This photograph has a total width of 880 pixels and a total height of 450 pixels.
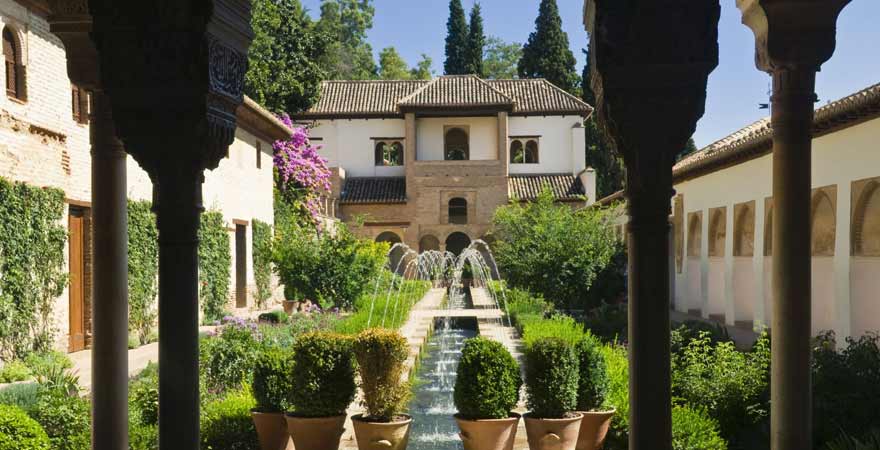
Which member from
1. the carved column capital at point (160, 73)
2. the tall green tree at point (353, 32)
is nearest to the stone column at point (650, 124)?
the carved column capital at point (160, 73)

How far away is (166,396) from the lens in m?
3.42

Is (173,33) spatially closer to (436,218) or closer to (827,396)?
(827,396)

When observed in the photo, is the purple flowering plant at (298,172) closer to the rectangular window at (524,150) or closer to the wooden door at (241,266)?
the wooden door at (241,266)

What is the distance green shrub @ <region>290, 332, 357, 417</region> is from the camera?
20.6 ft

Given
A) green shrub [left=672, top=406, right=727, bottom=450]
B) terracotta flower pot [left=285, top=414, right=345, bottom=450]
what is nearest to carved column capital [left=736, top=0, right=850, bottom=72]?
green shrub [left=672, top=406, right=727, bottom=450]

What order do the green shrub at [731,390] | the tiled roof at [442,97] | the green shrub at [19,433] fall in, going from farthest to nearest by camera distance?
the tiled roof at [442,97] < the green shrub at [731,390] < the green shrub at [19,433]

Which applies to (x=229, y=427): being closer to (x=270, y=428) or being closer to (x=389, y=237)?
(x=270, y=428)

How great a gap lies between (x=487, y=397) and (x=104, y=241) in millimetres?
2872

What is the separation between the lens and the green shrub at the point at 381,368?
20.8ft

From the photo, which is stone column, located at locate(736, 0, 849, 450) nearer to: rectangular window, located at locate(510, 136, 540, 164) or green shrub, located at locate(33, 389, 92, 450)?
green shrub, located at locate(33, 389, 92, 450)

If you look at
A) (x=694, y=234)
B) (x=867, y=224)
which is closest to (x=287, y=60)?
(x=694, y=234)

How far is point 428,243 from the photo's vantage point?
3688cm

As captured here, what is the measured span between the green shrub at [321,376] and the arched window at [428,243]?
30.1 metres

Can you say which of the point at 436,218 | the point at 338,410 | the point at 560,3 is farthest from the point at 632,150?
the point at 560,3
